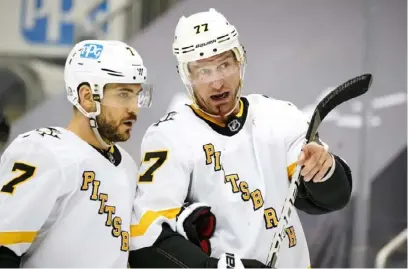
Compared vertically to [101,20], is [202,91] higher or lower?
lower

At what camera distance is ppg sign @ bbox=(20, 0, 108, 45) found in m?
2.46

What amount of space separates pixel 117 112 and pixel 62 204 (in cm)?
25

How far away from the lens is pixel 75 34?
2.46m

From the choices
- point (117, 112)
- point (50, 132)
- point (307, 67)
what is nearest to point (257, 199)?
point (117, 112)

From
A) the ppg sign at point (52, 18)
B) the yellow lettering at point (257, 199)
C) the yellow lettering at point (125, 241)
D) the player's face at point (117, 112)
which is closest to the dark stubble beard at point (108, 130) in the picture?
the player's face at point (117, 112)

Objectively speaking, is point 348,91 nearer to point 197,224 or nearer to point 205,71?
point 205,71

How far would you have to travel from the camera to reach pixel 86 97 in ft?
5.62

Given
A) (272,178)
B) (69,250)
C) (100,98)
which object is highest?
(100,98)

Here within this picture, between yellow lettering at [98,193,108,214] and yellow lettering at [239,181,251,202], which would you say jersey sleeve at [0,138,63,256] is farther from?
yellow lettering at [239,181,251,202]

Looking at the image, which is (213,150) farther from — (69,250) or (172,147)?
(69,250)

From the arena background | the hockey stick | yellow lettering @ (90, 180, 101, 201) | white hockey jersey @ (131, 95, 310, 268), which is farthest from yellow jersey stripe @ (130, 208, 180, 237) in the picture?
the arena background

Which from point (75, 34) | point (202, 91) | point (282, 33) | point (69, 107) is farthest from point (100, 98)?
point (282, 33)

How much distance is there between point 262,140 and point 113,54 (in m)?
0.39

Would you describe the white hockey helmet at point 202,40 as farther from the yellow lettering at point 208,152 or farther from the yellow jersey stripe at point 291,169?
the yellow jersey stripe at point 291,169
